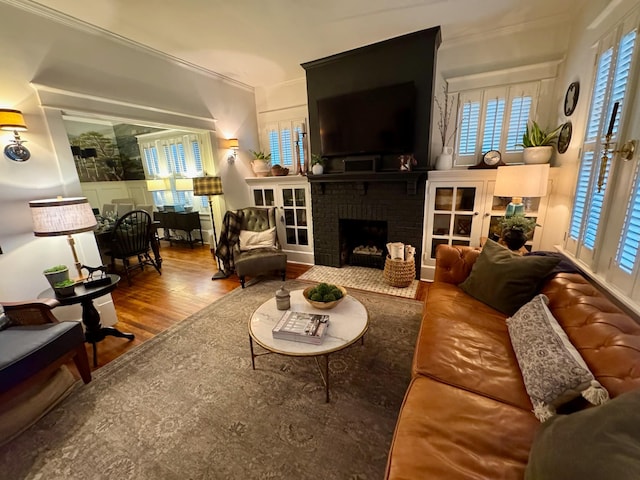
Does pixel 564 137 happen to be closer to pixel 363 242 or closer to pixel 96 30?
pixel 363 242

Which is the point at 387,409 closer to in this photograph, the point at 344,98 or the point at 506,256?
the point at 506,256

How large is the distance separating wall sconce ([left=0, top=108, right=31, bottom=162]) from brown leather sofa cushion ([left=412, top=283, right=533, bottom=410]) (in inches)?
125

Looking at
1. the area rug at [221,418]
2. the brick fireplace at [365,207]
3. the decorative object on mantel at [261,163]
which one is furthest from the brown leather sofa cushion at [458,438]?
the decorative object on mantel at [261,163]

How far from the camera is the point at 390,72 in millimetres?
3045

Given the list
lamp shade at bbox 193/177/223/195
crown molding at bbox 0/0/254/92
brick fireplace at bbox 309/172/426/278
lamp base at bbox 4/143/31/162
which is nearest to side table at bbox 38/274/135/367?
lamp base at bbox 4/143/31/162

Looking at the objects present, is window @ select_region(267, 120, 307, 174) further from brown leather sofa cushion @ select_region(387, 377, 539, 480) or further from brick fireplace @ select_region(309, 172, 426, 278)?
brown leather sofa cushion @ select_region(387, 377, 539, 480)

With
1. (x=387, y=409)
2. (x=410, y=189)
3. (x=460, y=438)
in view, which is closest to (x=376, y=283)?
(x=410, y=189)

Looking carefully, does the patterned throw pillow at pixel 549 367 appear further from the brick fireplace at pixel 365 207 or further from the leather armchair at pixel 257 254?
the leather armchair at pixel 257 254

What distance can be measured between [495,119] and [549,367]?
282cm

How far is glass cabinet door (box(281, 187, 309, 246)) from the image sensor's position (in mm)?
3998

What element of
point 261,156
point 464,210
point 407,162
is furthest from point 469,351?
→ point 261,156

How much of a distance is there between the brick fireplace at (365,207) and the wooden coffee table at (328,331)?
1644mm

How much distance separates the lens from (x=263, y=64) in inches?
134

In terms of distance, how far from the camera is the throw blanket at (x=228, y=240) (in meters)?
3.68
